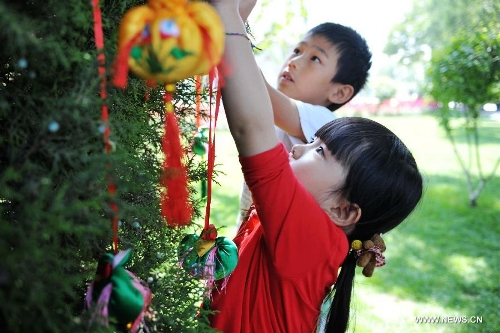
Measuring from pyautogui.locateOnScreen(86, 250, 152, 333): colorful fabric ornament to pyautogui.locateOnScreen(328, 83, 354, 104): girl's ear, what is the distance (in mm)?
1568

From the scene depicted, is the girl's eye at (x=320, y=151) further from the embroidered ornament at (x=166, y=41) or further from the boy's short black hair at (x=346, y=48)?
the boy's short black hair at (x=346, y=48)

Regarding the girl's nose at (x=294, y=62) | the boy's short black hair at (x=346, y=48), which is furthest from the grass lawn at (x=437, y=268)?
the boy's short black hair at (x=346, y=48)

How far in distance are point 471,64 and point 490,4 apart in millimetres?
662

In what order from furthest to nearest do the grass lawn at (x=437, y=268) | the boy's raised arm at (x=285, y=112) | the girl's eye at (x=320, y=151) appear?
the grass lawn at (x=437, y=268) < the boy's raised arm at (x=285, y=112) < the girl's eye at (x=320, y=151)

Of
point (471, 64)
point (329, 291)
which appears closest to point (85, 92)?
point (329, 291)

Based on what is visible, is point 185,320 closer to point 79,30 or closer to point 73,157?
point 73,157

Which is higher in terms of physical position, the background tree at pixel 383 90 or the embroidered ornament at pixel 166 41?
the embroidered ornament at pixel 166 41

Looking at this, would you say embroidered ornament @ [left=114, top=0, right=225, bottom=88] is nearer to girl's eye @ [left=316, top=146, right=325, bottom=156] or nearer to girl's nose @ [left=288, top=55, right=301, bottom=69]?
girl's eye @ [left=316, top=146, right=325, bottom=156]

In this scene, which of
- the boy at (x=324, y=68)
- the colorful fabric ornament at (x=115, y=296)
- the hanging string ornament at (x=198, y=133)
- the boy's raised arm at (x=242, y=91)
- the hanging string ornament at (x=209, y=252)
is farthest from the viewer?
the boy at (x=324, y=68)

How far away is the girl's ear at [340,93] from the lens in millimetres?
2061

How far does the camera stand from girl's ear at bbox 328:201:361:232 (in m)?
1.17

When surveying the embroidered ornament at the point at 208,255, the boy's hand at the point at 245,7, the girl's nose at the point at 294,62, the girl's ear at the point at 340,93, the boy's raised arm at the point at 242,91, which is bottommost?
the embroidered ornament at the point at 208,255

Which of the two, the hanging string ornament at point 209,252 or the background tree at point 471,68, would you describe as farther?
the background tree at point 471,68

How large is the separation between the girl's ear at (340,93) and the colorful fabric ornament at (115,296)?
1568 mm
